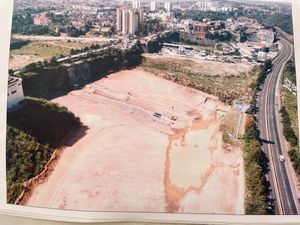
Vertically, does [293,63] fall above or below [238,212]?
above

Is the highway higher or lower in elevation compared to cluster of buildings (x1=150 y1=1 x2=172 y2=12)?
lower

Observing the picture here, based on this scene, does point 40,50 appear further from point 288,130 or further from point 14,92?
point 288,130

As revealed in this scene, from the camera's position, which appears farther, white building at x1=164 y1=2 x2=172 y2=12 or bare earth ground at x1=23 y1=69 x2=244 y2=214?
white building at x1=164 y1=2 x2=172 y2=12

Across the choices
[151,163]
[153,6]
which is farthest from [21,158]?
[153,6]

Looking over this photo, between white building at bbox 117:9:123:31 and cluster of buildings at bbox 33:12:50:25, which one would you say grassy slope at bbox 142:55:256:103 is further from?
cluster of buildings at bbox 33:12:50:25

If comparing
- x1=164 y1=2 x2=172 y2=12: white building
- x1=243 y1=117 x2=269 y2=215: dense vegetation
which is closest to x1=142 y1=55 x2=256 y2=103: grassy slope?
x1=243 y1=117 x2=269 y2=215: dense vegetation

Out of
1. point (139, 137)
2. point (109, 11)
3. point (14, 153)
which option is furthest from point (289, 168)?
point (14, 153)

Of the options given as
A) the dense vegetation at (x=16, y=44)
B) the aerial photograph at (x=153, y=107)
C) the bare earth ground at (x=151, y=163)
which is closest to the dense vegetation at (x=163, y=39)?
the aerial photograph at (x=153, y=107)

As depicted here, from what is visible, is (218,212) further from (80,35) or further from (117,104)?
(80,35)
